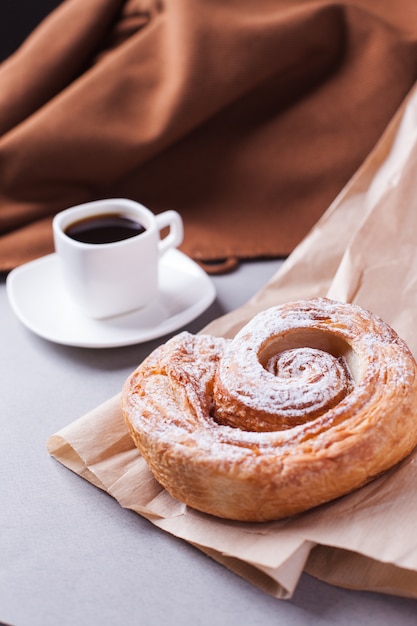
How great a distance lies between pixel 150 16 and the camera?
2369 mm

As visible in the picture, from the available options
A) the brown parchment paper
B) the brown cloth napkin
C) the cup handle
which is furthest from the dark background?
the brown parchment paper

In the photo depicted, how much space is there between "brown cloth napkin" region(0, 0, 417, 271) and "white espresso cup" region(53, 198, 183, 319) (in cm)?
28

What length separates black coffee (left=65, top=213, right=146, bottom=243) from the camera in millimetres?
1850

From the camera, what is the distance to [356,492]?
4.13 ft

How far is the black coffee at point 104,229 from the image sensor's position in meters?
1.85

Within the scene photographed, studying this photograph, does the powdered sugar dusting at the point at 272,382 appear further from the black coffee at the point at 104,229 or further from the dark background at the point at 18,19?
the dark background at the point at 18,19

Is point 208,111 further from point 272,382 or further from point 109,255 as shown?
point 272,382

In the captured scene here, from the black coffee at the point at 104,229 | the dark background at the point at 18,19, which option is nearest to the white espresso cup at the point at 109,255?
the black coffee at the point at 104,229

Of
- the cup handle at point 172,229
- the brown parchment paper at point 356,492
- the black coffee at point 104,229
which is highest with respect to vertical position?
the black coffee at point 104,229

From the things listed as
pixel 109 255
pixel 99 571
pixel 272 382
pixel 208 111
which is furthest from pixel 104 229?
pixel 99 571

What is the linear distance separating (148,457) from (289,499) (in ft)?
0.81

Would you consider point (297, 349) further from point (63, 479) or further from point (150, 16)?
point (150, 16)

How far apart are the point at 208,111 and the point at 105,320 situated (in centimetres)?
72

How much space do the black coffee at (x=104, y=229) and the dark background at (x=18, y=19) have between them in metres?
1.03
